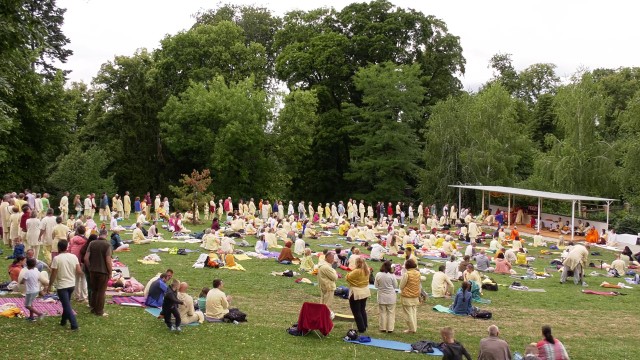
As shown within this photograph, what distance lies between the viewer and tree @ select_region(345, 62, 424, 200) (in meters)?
50.5

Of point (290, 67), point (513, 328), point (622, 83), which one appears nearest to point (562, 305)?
point (513, 328)

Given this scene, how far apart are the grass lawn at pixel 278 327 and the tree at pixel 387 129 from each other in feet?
91.0

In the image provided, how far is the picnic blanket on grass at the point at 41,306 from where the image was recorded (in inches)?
529

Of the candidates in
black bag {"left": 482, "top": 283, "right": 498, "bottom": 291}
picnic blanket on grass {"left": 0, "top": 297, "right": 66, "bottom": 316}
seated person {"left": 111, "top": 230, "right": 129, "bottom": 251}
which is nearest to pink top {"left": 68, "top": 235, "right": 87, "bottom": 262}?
picnic blanket on grass {"left": 0, "top": 297, "right": 66, "bottom": 316}

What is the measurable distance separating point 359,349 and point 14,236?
43.6 ft

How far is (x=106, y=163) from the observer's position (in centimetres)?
4297

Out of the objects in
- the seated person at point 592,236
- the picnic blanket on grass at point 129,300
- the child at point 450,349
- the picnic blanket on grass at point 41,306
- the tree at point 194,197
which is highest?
the tree at point 194,197

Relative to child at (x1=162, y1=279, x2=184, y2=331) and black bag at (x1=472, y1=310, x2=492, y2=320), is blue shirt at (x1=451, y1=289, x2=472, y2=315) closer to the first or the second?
black bag at (x1=472, y1=310, x2=492, y2=320)

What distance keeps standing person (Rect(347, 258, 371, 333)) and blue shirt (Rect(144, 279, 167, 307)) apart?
451cm

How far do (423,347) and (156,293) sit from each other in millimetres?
6480

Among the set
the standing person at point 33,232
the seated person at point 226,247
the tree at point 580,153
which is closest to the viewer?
the standing person at point 33,232

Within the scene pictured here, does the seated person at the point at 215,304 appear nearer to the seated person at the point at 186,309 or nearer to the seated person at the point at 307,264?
the seated person at the point at 186,309

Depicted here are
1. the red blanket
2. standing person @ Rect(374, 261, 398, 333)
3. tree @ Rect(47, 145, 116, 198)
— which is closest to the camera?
the red blanket

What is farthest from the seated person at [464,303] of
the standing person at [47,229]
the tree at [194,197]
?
the tree at [194,197]
